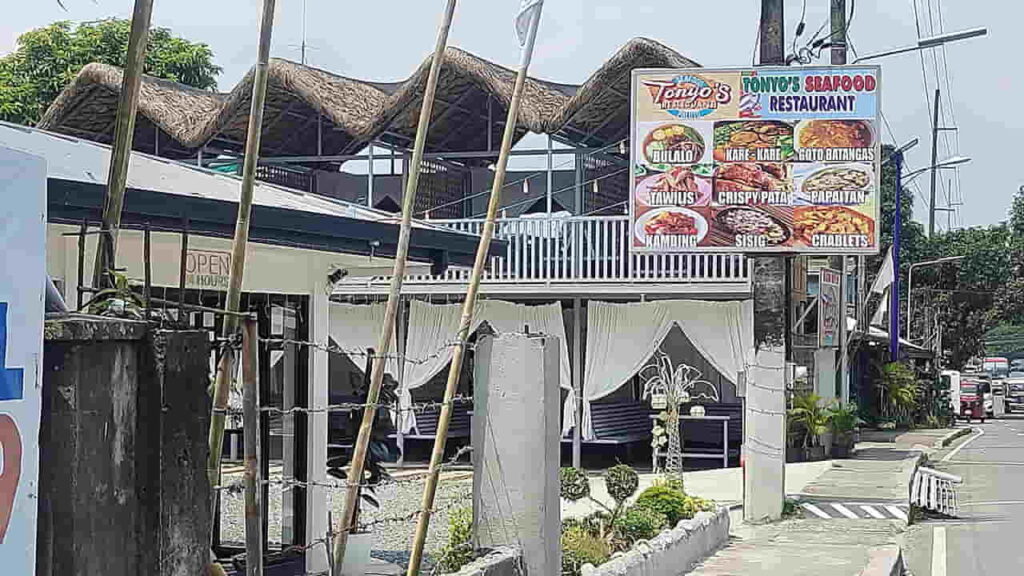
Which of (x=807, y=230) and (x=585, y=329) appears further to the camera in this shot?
(x=585, y=329)

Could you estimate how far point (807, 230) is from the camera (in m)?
16.7

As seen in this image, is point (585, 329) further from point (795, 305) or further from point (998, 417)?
point (998, 417)

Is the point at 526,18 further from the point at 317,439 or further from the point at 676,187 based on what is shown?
the point at 676,187

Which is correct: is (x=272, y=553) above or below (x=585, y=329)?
below

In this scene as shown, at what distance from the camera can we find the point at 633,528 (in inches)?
437

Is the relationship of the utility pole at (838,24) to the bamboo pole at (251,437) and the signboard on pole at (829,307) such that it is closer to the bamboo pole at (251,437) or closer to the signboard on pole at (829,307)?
the signboard on pole at (829,307)

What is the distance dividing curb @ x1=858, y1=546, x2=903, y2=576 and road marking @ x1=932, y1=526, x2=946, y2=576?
1.47 feet

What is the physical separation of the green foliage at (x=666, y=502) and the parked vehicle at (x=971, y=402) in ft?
140

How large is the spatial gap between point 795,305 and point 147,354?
2363 cm

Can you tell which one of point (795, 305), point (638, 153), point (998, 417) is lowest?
point (998, 417)

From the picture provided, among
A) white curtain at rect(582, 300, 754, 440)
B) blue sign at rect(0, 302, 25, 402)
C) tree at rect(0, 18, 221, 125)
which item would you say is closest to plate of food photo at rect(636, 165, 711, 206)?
white curtain at rect(582, 300, 754, 440)

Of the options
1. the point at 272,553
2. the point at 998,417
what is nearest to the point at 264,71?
the point at 272,553

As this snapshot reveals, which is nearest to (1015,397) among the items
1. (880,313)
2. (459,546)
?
(880,313)

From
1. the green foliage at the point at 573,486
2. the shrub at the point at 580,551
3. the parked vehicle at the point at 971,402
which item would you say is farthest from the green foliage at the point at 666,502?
the parked vehicle at the point at 971,402
